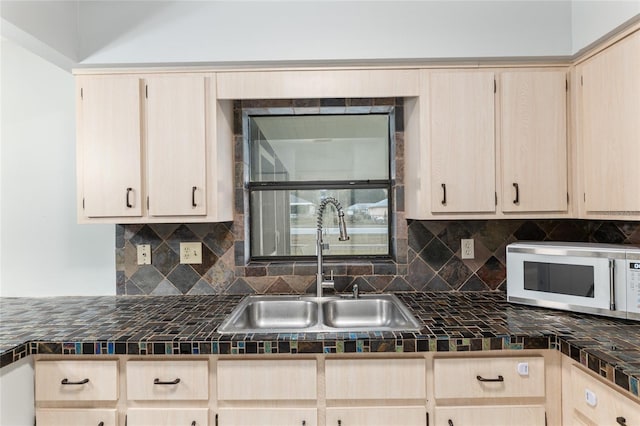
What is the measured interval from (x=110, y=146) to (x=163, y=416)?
1247 mm

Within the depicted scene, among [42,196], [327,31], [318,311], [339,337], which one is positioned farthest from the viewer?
[42,196]

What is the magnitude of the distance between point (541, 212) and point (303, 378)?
1.37 meters

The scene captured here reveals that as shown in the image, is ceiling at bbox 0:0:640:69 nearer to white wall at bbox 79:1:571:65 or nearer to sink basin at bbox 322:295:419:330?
white wall at bbox 79:1:571:65

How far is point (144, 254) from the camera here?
214 cm

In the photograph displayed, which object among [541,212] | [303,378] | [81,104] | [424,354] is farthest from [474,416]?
[81,104]

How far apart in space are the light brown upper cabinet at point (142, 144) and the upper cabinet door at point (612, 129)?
1.79 meters

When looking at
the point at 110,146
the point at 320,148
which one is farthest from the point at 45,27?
the point at 320,148

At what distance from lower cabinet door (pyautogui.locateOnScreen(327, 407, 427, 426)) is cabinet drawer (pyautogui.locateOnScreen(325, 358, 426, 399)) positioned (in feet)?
0.16

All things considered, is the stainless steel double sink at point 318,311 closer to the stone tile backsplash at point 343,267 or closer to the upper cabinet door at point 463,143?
the stone tile backsplash at point 343,267

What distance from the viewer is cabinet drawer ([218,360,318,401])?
142 centimetres

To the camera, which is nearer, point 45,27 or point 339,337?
point 339,337

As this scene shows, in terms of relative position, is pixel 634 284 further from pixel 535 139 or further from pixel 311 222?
pixel 311 222

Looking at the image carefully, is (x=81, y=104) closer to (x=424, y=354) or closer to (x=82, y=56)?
(x=82, y=56)

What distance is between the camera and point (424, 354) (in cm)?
142
